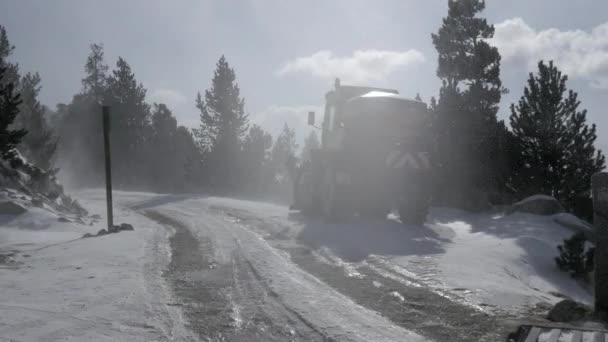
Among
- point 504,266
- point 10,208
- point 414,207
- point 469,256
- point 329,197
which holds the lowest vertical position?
point 504,266

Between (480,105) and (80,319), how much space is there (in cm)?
2274

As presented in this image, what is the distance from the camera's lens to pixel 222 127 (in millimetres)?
43594

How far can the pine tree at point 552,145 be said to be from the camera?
19.7m

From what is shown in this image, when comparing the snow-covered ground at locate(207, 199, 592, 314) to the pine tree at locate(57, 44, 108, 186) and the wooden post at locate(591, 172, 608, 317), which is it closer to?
the wooden post at locate(591, 172, 608, 317)

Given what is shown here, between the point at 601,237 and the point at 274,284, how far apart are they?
3600 mm

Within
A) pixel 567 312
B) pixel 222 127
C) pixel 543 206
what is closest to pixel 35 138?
pixel 222 127

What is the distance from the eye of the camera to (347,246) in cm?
900

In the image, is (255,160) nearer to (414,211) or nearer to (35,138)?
(35,138)

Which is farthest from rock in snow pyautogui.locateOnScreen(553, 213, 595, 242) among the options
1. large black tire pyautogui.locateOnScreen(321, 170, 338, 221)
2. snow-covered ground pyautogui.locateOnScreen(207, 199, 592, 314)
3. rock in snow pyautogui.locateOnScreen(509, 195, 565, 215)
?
large black tire pyautogui.locateOnScreen(321, 170, 338, 221)

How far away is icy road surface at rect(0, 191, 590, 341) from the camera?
432 cm

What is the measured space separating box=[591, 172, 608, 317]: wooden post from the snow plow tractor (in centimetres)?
711

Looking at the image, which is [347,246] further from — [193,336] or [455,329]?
[193,336]

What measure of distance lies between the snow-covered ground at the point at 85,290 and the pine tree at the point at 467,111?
15.2m

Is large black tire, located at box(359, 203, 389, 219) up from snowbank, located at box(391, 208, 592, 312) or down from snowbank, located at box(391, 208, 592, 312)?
up
